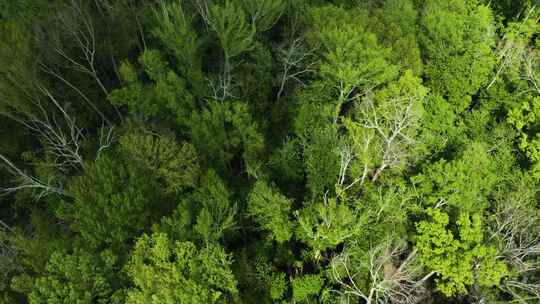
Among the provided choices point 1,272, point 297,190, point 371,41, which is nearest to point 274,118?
point 297,190

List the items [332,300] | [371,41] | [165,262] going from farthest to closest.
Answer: [371,41] < [332,300] < [165,262]

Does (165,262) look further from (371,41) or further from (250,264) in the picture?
(371,41)

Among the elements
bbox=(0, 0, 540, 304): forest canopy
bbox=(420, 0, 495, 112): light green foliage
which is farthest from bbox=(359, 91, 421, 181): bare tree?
bbox=(420, 0, 495, 112): light green foliage

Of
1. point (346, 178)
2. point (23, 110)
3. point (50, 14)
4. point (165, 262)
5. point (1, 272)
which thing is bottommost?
point (1, 272)

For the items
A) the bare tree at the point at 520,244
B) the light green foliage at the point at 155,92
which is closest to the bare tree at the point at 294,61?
the light green foliage at the point at 155,92

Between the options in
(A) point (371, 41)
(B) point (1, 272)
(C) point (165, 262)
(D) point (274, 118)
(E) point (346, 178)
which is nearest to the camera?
(C) point (165, 262)

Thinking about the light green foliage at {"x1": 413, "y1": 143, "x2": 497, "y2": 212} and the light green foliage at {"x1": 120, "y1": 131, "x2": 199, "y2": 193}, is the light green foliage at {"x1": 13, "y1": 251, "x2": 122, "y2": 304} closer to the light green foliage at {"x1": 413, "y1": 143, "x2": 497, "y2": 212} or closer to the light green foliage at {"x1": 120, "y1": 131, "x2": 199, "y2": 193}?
the light green foliage at {"x1": 120, "y1": 131, "x2": 199, "y2": 193}

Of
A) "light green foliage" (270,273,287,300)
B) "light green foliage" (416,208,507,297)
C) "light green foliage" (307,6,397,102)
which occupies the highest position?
"light green foliage" (307,6,397,102)
